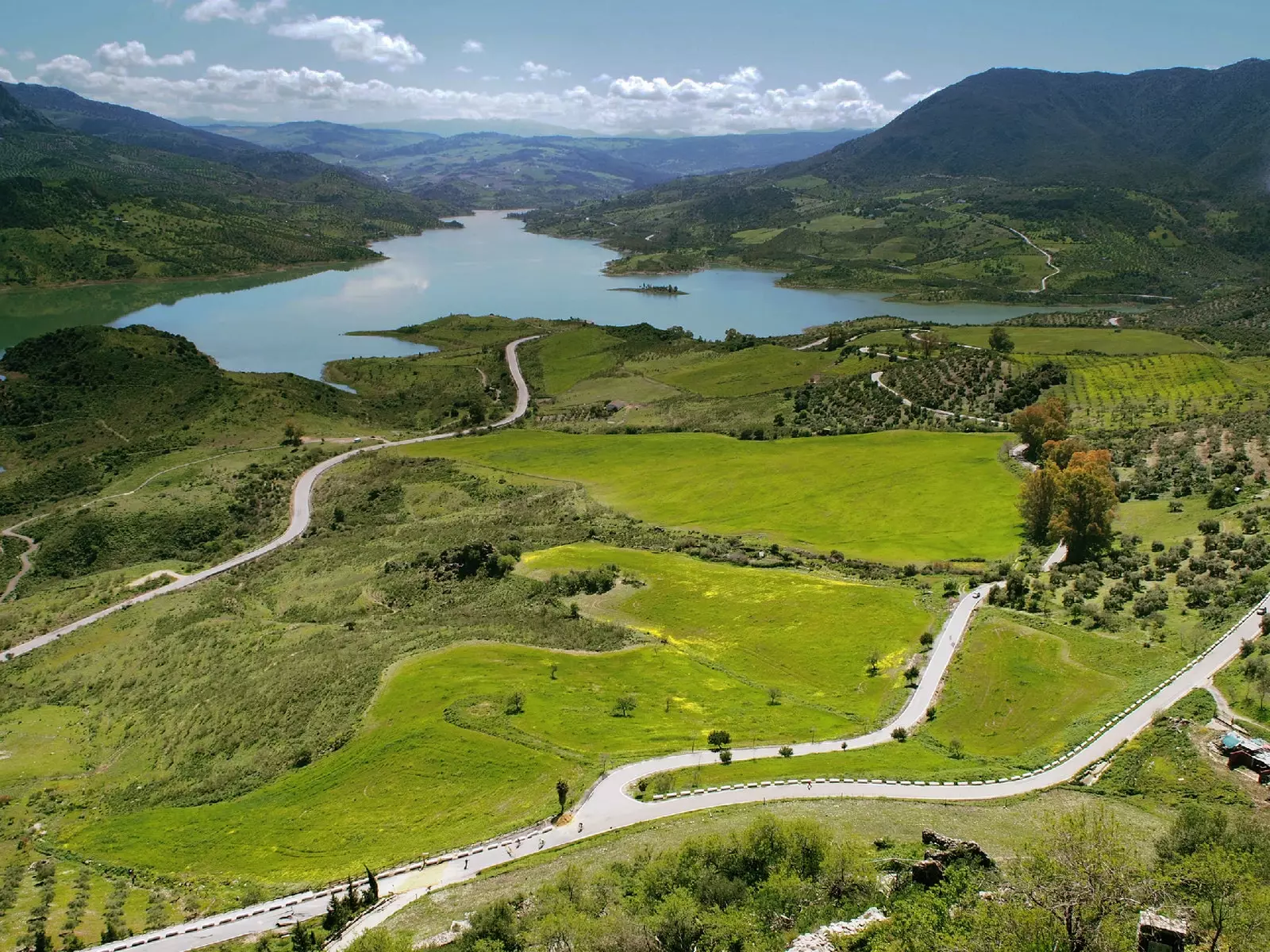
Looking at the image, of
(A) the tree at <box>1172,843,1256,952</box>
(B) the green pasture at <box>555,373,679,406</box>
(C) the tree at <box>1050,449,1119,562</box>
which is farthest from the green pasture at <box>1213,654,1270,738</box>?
(B) the green pasture at <box>555,373,679,406</box>

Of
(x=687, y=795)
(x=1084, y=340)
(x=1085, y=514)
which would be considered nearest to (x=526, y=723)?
(x=687, y=795)

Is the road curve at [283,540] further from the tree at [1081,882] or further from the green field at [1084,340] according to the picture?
the green field at [1084,340]

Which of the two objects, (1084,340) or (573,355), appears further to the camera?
(573,355)

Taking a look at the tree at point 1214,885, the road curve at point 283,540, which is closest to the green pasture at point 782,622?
the tree at point 1214,885

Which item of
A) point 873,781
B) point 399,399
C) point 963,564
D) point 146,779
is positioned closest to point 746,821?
point 873,781

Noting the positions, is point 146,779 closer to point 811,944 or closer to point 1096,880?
point 811,944

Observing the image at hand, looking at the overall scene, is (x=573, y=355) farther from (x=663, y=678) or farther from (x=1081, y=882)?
(x=1081, y=882)

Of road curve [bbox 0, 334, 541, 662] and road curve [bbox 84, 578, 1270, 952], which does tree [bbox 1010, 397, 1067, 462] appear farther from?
road curve [bbox 0, 334, 541, 662]

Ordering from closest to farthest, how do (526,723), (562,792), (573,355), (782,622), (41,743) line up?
(562,792) → (526,723) → (41,743) → (782,622) → (573,355)
